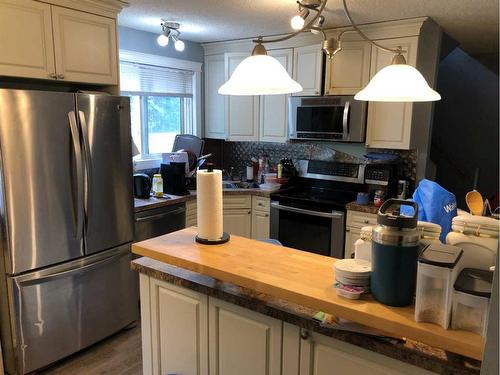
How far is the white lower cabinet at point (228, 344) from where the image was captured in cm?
123

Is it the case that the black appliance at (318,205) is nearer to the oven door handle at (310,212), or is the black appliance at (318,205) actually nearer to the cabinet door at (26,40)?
the oven door handle at (310,212)

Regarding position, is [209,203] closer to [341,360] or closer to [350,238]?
[341,360]

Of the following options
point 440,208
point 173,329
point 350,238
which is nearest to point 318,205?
point 350,238

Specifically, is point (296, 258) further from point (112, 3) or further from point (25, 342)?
point (112, 3)

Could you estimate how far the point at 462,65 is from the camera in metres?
5.50

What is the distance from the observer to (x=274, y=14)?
2.99m

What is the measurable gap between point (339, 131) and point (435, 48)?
1036 mm

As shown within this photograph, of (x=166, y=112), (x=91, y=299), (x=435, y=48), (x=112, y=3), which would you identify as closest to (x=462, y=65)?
(x=435, y=48)

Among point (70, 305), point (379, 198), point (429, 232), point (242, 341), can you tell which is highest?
point (429, 232)

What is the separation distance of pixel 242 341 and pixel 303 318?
32 cm

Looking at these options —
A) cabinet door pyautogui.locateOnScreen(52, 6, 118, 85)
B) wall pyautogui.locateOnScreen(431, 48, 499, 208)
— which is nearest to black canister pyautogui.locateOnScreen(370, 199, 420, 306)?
cabinet door pyautogui.locateOnScreen(52, 6, 118, 85)

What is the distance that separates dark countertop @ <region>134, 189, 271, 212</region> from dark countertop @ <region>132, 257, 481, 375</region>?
4.21ft

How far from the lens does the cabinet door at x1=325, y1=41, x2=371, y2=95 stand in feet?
10.8

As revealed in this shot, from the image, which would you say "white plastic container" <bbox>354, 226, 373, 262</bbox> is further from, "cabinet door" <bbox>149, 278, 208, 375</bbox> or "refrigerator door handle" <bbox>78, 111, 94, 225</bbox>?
"refrigerator door handle" <bbox>78, 111, 94, 225</bbox>
